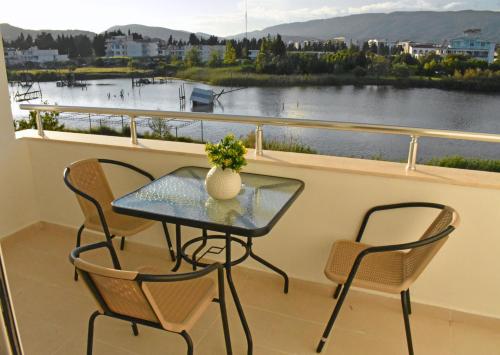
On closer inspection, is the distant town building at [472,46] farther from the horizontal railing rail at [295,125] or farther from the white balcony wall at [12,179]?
the white balcony wall at [12,179]

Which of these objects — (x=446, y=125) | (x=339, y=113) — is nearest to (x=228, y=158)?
(x=339, y=113)

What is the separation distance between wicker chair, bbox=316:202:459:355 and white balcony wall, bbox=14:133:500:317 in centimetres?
13

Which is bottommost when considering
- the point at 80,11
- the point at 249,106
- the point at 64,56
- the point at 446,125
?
the point at 446,125

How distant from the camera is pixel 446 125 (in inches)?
461

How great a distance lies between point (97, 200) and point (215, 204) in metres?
0.98

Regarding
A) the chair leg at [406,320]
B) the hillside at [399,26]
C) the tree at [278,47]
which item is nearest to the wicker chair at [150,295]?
the chair leg at [406,320]

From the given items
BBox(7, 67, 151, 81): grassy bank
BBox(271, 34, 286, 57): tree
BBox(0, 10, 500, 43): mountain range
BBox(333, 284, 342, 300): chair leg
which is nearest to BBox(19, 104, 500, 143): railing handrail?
BBox(333, 284, 342, 300): chair leg

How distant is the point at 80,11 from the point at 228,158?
6785mm

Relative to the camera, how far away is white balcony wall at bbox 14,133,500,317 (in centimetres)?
223

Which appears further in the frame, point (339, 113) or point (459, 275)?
point (339, 113)

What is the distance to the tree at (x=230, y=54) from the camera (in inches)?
253

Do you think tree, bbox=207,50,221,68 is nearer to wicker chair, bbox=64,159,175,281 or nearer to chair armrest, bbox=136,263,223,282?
wicker chair, bbox=64,159,175,281

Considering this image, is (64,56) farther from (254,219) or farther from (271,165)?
(254,219)

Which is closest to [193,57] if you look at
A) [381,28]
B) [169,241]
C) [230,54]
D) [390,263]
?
[230,54]
